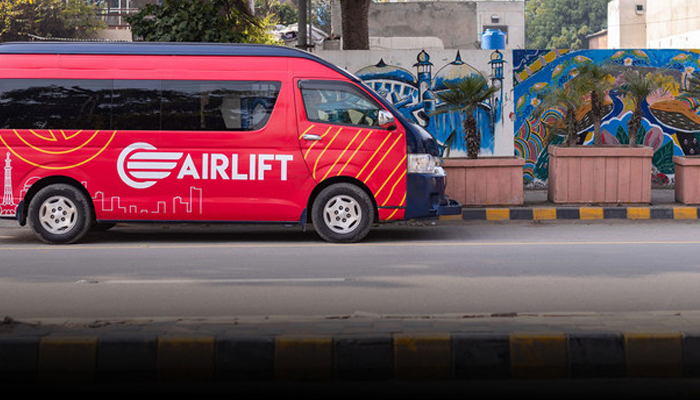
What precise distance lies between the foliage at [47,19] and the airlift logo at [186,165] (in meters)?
32.7

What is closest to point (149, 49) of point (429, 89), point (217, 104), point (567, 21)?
point (217, 104)

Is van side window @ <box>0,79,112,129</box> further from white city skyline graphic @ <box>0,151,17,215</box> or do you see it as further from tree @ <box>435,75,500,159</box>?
tree @ <box>435,75,500,159</box>

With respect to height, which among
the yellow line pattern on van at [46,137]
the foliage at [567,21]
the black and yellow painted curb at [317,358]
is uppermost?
the foliage at [567,21]

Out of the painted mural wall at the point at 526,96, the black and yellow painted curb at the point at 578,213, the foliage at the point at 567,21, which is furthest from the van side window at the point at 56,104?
the foliage at the point at 567,21

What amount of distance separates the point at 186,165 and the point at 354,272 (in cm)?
312

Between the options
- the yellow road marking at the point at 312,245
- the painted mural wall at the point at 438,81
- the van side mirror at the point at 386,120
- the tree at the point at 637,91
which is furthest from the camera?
the painted mural wall at the point at 438,81

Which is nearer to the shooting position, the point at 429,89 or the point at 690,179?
the point at 690,179

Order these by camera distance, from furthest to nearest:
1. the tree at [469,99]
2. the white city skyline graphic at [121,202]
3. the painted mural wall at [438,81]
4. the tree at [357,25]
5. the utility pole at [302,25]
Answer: the utility pole at [302,25] → the tree at [357,25] → the painted mural wall at [438,81] → the tree at [469,99] → the white city skyline graphic at [121,202]

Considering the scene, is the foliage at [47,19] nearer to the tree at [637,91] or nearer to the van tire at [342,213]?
the tree at [637,91]

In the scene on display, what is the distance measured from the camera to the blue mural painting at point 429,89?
58.6ft

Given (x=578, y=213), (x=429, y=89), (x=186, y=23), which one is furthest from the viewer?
(x=429, y=89)

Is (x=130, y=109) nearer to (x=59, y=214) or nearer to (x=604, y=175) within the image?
(x=59, y=214)

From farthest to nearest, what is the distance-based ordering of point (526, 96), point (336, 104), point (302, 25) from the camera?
point (302, 25) → point (526, 96) → point (336, 104)

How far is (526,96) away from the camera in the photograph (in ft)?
59.5
